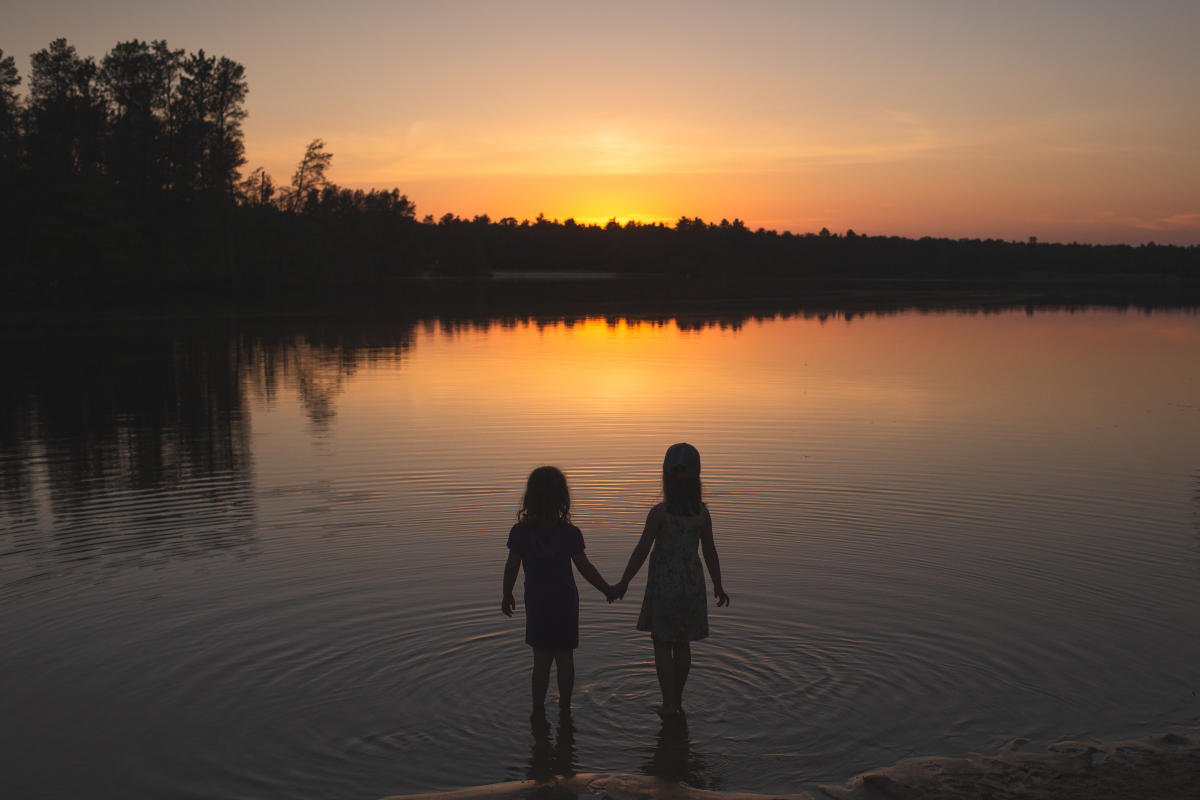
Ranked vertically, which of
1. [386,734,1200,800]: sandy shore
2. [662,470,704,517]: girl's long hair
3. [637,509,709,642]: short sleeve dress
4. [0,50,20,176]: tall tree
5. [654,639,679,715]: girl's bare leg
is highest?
[0,50,20,176]: tall tree

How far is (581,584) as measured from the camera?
9828mm

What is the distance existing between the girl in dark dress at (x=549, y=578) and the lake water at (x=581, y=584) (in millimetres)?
390

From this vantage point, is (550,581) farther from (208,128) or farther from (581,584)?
(208,128)

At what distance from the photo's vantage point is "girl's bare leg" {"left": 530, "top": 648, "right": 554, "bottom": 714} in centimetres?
673

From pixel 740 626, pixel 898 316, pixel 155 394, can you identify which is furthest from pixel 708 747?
pixel 898 316

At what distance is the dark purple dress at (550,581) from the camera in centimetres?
662

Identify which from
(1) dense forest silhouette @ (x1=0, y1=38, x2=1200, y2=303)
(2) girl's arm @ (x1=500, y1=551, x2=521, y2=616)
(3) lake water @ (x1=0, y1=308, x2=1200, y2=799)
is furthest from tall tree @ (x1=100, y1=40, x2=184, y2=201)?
(2) girl's arm @ (x1=500, y1=551, x2=521, y2=616)

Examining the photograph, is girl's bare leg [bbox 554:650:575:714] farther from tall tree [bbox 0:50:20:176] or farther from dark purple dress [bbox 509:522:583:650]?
tall tree [bbox 0:50:20:176]

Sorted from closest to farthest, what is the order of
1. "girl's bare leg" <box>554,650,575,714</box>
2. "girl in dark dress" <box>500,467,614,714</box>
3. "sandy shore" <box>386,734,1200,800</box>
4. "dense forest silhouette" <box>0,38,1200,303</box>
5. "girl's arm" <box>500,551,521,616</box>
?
"sandy shore" <box>386,734,1200,800</box> → "girl in dark dress" <box>500,467,614,714</box> → "girl's arm" <box>500,551,521,616</box> → "girl's bare leg" <box>554,650,575,714</box> → "dense forest silhouette" <box>0,38,1200,303</box>

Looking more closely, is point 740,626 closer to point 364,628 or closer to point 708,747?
point 708,747

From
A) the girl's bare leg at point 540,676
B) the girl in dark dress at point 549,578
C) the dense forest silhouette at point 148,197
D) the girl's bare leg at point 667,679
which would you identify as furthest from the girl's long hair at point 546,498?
the dense forest silhouette at point 148,197

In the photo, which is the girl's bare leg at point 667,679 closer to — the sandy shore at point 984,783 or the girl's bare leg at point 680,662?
the girl's bare leg at point 680,662

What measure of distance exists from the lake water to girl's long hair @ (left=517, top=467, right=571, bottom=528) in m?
1.36

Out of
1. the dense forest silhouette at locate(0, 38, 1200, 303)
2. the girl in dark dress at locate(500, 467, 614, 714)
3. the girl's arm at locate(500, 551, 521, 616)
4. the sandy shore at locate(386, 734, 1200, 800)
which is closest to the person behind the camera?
the sandy shore at locate(386, 734, 1200, 800)
